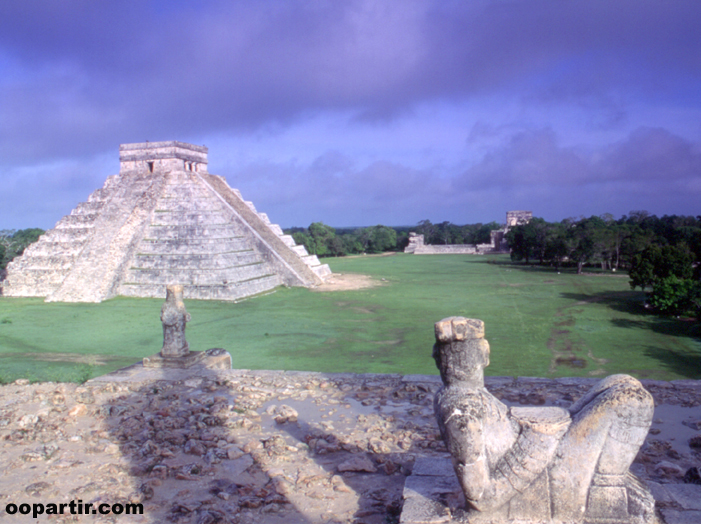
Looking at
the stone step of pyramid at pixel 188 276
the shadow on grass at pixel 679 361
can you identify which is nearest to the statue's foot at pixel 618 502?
the shadow on grass at pixel 679 361

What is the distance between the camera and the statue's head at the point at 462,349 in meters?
3.06

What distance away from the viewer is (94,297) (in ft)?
65.2

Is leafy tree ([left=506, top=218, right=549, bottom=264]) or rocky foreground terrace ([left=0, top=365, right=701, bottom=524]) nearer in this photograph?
rocky foreground terrace ([left=0, top=365, right=701, bottom=524])

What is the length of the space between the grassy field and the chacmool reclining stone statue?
6719 millimetres

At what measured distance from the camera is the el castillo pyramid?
20828 mm

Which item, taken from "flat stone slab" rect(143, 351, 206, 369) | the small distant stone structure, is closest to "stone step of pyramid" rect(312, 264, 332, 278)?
the small distant stone structure

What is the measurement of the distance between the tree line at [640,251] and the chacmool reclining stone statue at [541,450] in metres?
14.7

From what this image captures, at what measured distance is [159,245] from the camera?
22578 mm

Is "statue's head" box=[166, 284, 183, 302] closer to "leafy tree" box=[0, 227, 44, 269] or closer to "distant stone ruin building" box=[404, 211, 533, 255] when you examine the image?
"leafy tree" box=[0, 227, 44, 269]

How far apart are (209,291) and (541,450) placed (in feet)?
60.0

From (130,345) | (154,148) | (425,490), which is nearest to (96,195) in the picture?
(154,148)

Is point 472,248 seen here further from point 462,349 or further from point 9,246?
point 462,349

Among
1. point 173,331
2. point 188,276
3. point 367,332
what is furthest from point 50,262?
point 173,331

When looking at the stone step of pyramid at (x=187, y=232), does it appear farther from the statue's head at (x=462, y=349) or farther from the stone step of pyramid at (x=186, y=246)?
the statue's head at (x=462, y=349)
